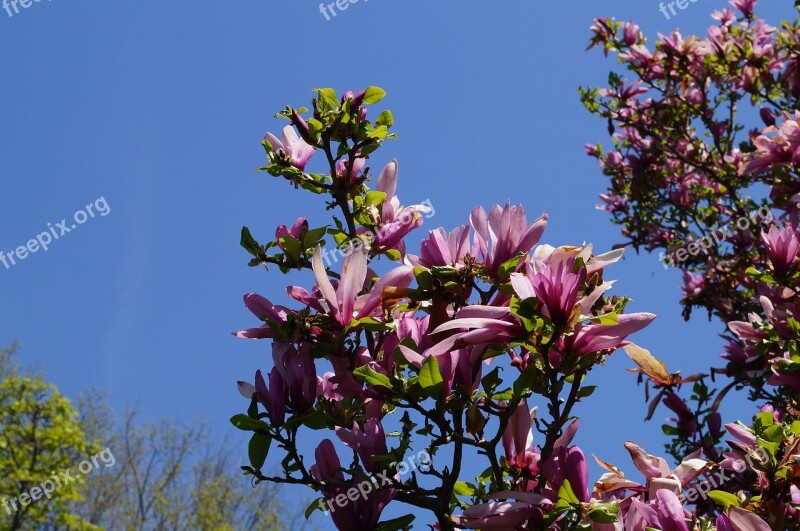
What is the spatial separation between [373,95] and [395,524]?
1.22 meters

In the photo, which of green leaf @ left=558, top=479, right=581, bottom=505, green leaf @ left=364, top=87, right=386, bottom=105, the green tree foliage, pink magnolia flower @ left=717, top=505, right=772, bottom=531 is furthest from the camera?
the green tree foliage

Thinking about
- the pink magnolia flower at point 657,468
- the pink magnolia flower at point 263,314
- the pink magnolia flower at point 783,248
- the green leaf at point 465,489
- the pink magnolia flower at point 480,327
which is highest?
the pink magnolia flower at point 263,314

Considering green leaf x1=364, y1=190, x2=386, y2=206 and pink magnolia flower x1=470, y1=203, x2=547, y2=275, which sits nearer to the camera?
pink magnolia flower x1=470, y1=203, x2=547, y2=275

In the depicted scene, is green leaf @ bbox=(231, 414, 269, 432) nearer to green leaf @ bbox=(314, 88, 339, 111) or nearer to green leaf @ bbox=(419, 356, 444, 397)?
A: green leaf @ bbox=(419, 356, 444, 397)

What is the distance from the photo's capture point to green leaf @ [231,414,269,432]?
183 cm

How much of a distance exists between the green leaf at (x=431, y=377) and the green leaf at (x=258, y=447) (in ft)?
1.48

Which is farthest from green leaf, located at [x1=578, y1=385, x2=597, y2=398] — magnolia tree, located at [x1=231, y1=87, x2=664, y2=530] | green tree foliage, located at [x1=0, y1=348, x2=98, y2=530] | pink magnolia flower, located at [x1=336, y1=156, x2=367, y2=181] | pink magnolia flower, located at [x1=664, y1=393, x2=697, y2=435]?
green tree foliage, located at [x1=0, y1=348, x2=98, y2=530]

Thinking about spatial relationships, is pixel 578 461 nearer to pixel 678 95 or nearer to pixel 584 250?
pixel 584 250

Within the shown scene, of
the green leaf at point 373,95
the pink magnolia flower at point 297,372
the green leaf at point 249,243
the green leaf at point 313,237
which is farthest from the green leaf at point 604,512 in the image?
the green leaf at point 373,95

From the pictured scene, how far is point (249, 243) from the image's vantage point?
214 centimetres

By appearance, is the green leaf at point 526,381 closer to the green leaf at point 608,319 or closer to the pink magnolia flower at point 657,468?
the green leaf at point 608,319

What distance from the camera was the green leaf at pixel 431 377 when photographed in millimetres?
1625

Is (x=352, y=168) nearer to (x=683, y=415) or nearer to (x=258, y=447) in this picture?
(x=258, y=447)

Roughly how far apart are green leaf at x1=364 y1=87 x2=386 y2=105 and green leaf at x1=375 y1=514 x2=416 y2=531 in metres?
1.19
